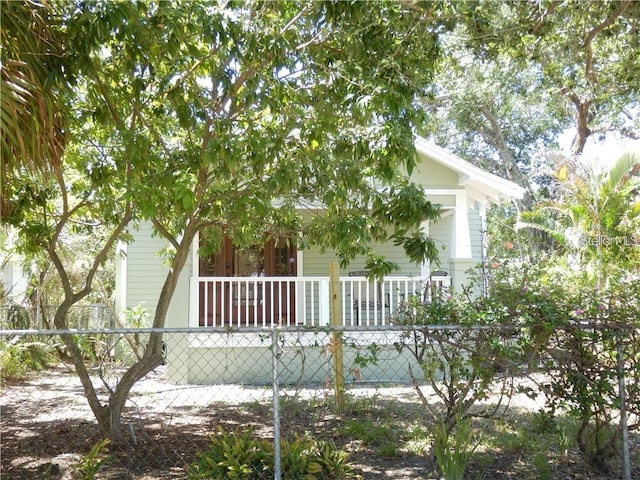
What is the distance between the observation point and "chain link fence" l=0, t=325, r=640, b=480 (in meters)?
4.74

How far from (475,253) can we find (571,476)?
10.0m

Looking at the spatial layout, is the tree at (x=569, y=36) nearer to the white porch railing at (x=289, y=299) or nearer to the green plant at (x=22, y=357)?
the white porch railing at (x=289, y=299)

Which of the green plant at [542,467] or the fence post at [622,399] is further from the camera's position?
the green plant at [542,467]

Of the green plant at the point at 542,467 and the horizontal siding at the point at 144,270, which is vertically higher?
the horizontal siding at the point at 144,270

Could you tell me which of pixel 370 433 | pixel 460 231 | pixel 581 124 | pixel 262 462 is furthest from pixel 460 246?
pixel 581 124

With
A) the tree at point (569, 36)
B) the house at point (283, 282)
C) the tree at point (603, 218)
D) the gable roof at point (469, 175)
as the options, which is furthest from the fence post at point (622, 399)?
the gable roof at point (469, 175)

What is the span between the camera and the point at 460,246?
11.9m

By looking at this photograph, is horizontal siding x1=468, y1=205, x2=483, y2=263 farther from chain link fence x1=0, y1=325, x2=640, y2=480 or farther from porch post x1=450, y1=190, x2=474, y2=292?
chain link fence x1=0, y1=325, x2=640, y2=480

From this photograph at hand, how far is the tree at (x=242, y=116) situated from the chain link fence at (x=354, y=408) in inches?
33.6

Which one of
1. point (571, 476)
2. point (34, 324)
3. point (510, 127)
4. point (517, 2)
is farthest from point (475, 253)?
point (510, 127)

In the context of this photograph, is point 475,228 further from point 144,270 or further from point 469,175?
point 144,270

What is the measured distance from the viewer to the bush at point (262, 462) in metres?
4.64

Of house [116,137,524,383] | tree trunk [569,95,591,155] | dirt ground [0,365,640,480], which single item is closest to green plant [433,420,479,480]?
dirt ground [0,365,640,480]

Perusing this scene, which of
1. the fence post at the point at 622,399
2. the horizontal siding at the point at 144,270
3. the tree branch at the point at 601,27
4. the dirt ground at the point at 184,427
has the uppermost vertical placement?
the tree branch at the point at 601,27
